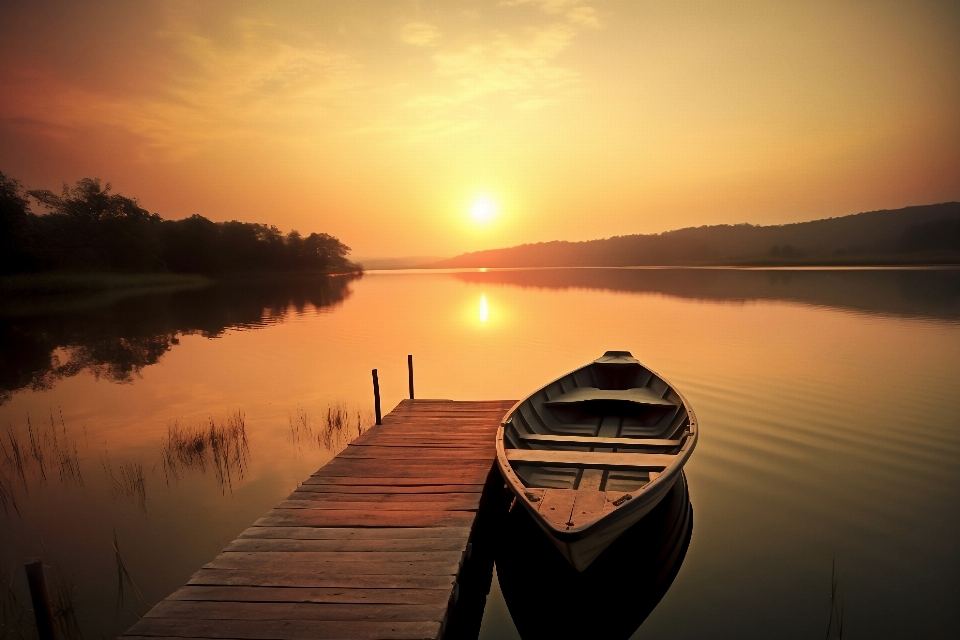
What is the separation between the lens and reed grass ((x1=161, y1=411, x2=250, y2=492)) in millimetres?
10422

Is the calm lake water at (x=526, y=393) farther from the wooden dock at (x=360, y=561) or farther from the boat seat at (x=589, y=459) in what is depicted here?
the wooden dock at (x=360, y=561)

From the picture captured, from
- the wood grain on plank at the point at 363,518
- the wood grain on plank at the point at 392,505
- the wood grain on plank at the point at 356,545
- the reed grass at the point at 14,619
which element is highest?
the wood grain on plank at the point at 356,545

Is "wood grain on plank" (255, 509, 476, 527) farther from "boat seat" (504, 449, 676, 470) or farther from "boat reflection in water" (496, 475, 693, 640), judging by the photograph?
"boat reflection in water" (496, 475, 693, 640)

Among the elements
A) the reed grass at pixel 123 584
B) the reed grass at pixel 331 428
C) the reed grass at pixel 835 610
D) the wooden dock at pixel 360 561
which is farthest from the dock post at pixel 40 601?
the reed grass at pixel 835 610

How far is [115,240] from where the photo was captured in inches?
2891

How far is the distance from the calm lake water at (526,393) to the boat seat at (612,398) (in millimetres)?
1445

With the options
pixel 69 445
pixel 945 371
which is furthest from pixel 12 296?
pixel 945 371

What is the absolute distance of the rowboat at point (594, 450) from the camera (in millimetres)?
5340

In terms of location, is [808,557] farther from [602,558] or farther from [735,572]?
[602,558]

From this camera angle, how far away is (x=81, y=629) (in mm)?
6043

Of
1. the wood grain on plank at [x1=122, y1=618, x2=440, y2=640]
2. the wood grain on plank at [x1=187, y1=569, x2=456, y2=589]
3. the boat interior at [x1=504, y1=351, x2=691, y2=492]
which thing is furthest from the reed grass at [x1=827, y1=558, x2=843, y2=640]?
the wood grain on plank at [x1=122, y1=618, x2=440, y2=640]

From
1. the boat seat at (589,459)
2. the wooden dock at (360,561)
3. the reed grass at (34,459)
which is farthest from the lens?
the reed grass at (34,459)

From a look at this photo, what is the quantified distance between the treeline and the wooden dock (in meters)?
63.3

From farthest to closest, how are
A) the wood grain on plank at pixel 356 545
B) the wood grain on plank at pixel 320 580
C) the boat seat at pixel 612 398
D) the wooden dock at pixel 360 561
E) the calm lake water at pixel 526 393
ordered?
1. the boat seat at pixel 612 398
2. the calm lake water at pixel 526 393
3. the wood grain on plank at pixel 356 545
4. the wood grain on plank at pixel 320 580
5. the wooden dock at pixel 360 561
